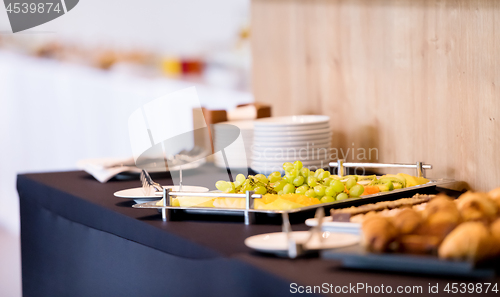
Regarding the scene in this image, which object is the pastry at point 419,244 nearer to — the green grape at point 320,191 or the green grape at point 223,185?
the green grape at point 320,191

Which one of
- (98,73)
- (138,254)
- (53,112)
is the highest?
(98,73)

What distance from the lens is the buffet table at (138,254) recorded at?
65 centimetres

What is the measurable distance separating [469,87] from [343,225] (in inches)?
24.8

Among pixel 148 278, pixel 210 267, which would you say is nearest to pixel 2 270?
pixel 148 278

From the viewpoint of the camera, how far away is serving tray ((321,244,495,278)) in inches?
22.8

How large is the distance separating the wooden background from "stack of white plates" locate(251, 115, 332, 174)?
0.61 ft

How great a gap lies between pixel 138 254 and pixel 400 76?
85 centimetres

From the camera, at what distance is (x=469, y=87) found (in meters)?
1.21

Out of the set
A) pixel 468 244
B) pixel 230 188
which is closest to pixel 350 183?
pixel 230 188

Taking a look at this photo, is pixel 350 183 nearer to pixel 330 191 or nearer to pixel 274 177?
pixel 330 191

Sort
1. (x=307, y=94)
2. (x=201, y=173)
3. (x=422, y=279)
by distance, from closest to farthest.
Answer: (x=422, y=279), (x=201, y=173), (x=307, y=94)

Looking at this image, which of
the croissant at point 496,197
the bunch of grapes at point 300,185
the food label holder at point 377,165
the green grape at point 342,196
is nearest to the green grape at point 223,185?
the bunch of grapes at point 300,185

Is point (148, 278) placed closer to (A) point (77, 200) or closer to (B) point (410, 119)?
(A) point (77, 200)

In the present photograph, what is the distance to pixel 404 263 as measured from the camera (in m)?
0.60
